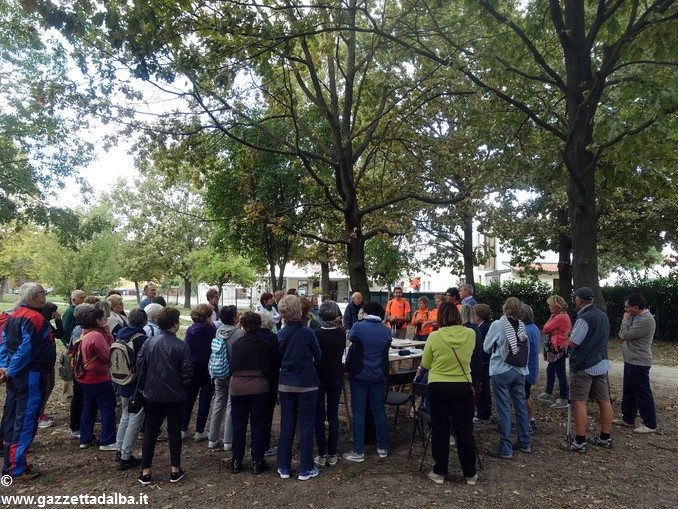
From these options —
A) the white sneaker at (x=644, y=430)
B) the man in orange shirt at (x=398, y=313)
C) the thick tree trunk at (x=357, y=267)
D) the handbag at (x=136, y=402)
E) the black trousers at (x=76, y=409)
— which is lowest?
the white sneaker at (x=644, y=430)

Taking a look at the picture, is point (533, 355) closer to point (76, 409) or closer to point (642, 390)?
point (642, 390)

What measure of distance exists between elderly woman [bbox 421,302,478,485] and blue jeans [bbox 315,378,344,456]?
114 centimetres

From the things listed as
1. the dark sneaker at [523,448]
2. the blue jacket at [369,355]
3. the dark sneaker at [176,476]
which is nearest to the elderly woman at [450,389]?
the blue jacket at [369,355]

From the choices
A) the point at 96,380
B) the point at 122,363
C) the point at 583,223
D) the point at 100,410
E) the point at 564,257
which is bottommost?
the point at 100,410

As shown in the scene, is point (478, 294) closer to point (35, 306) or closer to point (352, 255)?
point (352, 255)

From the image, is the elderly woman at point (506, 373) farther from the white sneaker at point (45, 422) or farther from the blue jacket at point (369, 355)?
the white sneaker at point (45, 422)

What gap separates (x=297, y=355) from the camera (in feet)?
16.5

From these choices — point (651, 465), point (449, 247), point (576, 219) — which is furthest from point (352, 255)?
point (449, 247)

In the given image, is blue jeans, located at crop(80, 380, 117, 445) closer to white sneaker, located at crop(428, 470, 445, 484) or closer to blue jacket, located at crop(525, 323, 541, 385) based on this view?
white sneaker, located at crop(428, 470, 445, 484)

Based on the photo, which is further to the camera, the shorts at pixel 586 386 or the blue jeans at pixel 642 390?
the blue jeans at pixel 642 390

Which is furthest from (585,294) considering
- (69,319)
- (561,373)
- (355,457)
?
Answer: (69,319)

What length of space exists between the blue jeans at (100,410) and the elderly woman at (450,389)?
3.82m

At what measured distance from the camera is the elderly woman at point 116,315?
6.81 metres

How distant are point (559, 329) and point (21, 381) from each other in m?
7.22
